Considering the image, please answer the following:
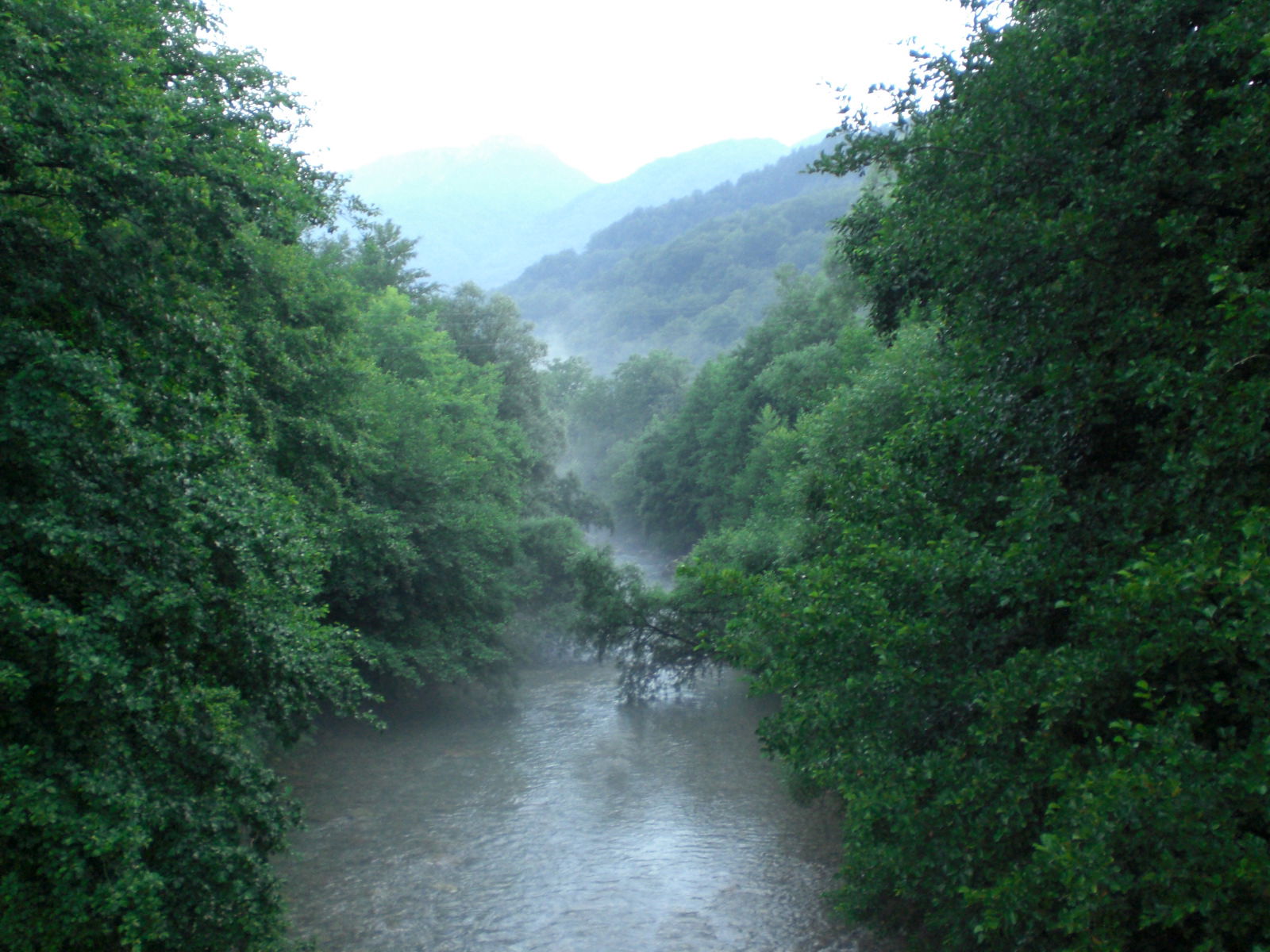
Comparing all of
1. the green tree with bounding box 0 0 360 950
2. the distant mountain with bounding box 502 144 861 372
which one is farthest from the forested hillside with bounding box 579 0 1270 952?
the distant mountain with bounding box 502 144 861 372

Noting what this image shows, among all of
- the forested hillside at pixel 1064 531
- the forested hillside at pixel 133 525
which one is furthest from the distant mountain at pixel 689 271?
the forested hillside at pixel 1064 531

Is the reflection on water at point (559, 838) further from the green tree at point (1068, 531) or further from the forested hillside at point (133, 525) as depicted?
the green tree at point (1068, 531)

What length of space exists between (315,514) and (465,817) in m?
8.25

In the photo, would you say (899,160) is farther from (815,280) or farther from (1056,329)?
(815,280)

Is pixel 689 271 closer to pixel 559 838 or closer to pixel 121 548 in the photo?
pixel 559 838

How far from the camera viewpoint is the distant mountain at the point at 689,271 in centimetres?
12394

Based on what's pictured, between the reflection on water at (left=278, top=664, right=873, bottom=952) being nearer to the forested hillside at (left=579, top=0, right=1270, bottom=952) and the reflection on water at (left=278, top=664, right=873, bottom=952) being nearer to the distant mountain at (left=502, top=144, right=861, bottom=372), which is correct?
the forested hillside at (left=579, top=0, right=1270, bottom=952)

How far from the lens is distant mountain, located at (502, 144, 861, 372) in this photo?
12394 centimetres

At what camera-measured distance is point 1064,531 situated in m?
7.75

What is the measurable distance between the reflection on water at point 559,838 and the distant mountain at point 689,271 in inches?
3130

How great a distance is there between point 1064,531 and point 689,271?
137 meters

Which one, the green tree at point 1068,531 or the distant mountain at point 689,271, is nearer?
the green tree at point 1068,531

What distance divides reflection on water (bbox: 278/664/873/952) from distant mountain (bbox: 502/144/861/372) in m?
79.5

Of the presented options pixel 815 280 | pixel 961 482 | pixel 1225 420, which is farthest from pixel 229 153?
pixel 815 280
